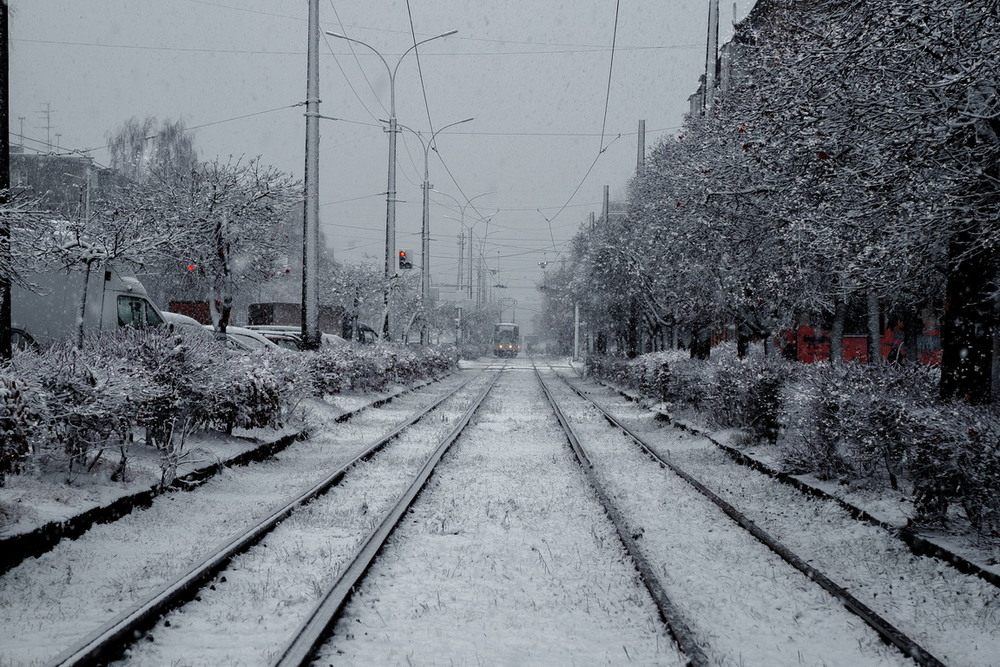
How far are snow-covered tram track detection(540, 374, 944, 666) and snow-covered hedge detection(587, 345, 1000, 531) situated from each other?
1259mm

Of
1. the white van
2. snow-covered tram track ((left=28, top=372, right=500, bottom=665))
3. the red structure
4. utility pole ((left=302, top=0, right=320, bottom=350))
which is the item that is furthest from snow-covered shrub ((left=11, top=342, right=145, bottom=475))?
the red structure

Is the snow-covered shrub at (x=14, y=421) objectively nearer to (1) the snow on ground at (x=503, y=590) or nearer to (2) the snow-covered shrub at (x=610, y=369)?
(1) the snow on ground at (x=503, y=590)

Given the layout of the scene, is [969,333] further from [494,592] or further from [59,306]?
[59,306]

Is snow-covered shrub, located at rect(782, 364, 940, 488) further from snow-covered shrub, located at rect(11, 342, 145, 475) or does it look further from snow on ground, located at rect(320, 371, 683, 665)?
snow-covered shrub, located at rect(11, 342, 145, 475)

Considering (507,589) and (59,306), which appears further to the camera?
(59,306)

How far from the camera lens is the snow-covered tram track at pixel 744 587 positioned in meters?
4.54

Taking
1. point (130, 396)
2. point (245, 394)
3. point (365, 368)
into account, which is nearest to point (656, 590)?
point (130, 396)

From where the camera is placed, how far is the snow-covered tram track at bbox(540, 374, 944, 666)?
454 cm

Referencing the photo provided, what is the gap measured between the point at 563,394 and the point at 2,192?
20647 millimetres

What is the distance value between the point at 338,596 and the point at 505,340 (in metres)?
85.8

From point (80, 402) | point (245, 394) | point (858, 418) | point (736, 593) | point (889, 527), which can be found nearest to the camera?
point (736, 593)

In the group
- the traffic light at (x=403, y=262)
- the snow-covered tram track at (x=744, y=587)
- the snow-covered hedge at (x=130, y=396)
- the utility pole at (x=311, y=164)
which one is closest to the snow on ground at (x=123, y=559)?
the snow-covered hedge at (x=130, y=396)

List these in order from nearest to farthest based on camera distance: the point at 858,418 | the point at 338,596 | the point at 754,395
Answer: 1. the point at 338,596
2. the point at 858,418
3. the point at 754,395

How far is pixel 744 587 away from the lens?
576 centimetres
